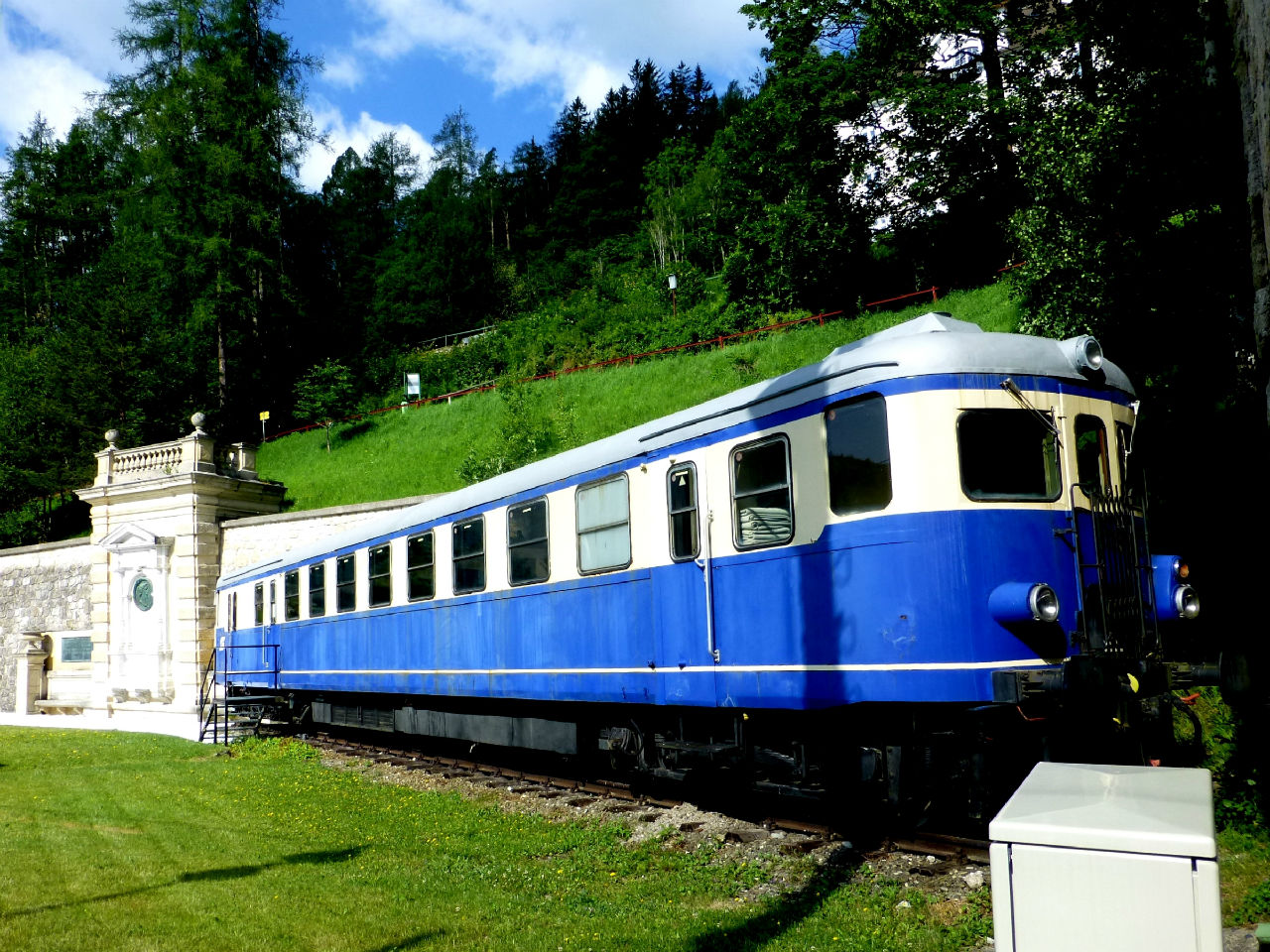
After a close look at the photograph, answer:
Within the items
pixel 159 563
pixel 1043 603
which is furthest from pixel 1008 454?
pixel 159 563

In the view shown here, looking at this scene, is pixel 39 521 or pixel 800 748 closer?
pixel 800 748

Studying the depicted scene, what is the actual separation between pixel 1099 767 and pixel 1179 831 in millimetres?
1138

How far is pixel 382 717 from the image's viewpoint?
15797mm

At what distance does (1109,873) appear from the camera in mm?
2809

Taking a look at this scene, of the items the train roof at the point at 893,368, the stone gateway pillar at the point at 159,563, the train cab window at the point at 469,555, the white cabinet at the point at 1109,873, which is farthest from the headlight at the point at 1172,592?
the stone gateway pillar at the point at 159,563

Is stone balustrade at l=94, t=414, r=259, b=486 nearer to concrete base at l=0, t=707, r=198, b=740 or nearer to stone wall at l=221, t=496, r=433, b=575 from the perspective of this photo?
stone wall at l=221, t=496, r=433, b=575

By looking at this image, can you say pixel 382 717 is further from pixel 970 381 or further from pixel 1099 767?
pixel 1099 767

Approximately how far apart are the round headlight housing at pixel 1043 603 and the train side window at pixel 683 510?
9.50ft

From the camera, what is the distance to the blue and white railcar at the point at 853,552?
22.8ft

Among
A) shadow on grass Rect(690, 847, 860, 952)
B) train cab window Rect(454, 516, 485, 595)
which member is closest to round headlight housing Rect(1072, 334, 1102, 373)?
shadow on grass Rect(690, 847, 860, 952)

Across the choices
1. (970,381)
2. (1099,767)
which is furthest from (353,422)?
(1099,767)

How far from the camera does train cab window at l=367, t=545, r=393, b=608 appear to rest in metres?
14.6

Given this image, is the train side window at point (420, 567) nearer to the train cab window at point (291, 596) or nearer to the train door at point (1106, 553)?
the train cab window at point (291, 596)

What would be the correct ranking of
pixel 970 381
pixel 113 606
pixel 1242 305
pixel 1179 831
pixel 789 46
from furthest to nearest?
pixel 789 46 → pixel 113 606 → pixel 1242 305 → pixel 970 381 → pixel 1179 831
